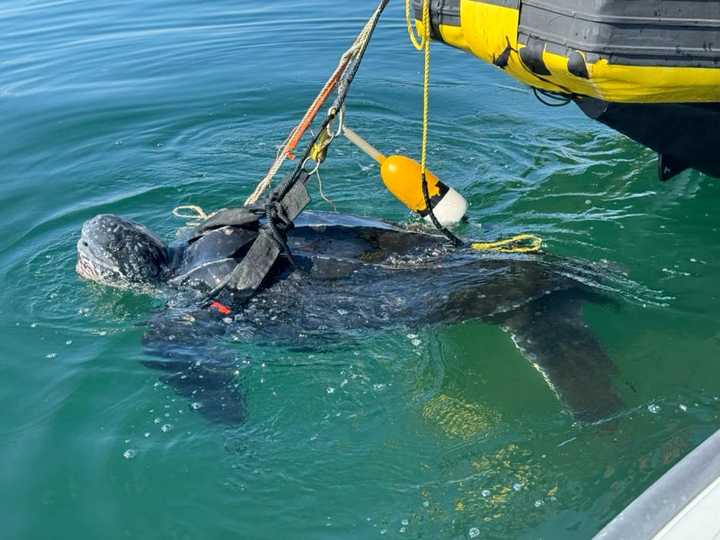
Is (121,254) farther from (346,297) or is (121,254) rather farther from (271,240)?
(346,297)

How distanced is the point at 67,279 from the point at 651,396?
4.56 m

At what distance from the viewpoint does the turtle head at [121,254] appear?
5473 mm

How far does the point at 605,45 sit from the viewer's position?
4188mm

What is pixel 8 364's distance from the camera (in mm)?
5367

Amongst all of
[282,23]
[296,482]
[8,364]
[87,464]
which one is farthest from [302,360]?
[282,23]

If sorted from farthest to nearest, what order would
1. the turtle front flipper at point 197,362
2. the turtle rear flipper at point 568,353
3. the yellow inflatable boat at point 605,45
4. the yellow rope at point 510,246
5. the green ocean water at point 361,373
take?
the yellow rope at point 510,246
the turtle front flipper at point 197,362
the turtle rear flipper at point 568,353
the yellow inflatable boat at point 605,45
the green ocean water at point 361,373

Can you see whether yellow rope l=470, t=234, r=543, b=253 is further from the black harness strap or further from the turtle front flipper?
the turtle front flipper

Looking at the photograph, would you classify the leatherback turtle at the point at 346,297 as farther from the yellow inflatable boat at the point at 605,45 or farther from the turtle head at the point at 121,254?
the yellow inflatable boat at the point at 605,45

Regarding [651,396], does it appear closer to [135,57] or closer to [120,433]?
[120,433]

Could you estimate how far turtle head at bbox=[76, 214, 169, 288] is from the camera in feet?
18.0

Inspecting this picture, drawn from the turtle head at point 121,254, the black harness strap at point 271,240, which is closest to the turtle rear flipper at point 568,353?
the black harness strap at point 271,240

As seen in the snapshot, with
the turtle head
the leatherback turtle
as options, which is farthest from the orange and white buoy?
the turtle head

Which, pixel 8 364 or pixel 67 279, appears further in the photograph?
pixel 67 279

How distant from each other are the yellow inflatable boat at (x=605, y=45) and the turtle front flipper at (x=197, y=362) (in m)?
2.63
